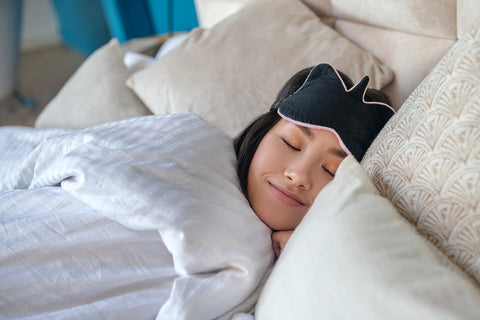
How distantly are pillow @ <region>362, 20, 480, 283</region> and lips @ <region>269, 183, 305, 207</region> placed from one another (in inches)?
6.8

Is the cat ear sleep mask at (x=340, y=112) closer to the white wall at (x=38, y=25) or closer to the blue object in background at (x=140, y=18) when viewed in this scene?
the blue object in background at (x=140, y=18)

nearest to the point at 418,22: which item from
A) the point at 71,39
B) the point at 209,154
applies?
the point at 209,154

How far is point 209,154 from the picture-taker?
90 cm

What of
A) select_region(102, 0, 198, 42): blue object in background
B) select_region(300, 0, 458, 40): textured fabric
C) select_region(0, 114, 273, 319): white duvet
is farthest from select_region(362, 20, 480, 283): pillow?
select_region(102, 0, 198, 42): blue object in background

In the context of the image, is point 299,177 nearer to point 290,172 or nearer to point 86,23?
point 290,172

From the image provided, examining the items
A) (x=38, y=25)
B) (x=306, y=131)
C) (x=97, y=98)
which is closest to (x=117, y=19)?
(x=38, y=25)

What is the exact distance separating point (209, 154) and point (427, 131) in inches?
16.5

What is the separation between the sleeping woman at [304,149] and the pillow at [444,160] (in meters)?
0.15

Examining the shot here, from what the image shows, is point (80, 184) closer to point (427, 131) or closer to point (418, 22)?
point (427, 131)

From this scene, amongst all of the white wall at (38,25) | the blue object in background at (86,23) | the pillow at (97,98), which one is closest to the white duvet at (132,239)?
the pillow at (97,98)

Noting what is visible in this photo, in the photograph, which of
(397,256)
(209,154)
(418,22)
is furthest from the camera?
(418,22)

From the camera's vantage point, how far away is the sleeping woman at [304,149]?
2.76ft

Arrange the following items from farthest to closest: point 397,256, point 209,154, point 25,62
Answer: point 25,62, point 209,154, point 397,256

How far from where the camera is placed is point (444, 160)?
61 centimetres
